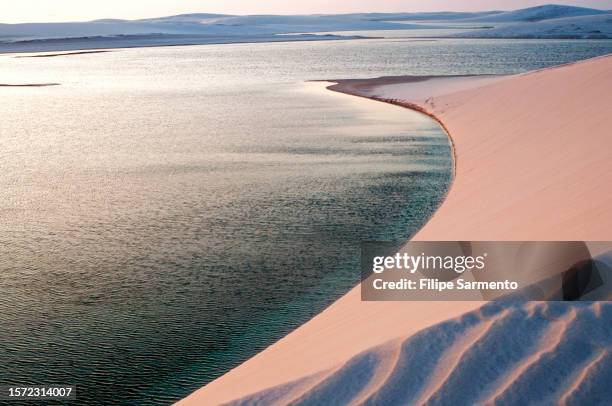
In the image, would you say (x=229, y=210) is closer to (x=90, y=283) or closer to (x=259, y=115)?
(x=90, y=283)

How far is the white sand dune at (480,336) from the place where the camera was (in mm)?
3385

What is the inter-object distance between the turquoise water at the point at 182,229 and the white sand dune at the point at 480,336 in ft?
2.51

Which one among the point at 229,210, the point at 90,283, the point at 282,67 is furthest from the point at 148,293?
the point at 282,67

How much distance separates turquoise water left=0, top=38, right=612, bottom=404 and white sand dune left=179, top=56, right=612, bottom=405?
30.2 inches

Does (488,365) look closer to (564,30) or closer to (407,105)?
(407,105)

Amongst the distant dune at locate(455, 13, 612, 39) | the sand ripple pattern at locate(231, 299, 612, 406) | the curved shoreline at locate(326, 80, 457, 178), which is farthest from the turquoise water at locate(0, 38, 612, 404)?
the distant dune at locate(455, 13, 612, 39)

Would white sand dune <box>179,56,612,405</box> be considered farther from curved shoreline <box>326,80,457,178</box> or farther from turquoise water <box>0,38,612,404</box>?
curved shoreline <box>326,80,457,178</box>

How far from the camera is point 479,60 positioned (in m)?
51.4

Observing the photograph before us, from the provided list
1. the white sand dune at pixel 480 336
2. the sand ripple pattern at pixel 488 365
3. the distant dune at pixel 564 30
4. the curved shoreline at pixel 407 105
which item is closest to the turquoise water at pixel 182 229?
the curved shoreline at pixel 407 105

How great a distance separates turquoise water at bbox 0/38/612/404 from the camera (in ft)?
21.9

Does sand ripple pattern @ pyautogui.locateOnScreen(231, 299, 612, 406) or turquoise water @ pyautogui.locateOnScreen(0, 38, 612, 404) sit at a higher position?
turquoise water @ pyautogui.locateOnScreen(0, 38, 612, 404)

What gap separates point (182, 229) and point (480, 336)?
7.00m

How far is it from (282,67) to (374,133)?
32.0 metres

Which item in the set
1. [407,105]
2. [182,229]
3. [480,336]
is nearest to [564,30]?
[407,105]
